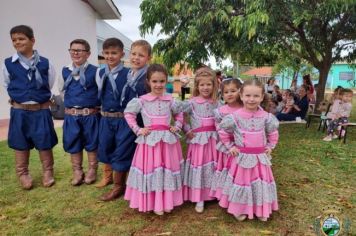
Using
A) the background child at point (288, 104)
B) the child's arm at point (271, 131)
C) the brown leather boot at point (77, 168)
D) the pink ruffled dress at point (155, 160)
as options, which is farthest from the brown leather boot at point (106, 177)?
the background child at point (288, 104)

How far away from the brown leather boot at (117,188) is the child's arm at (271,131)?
160 centimetres

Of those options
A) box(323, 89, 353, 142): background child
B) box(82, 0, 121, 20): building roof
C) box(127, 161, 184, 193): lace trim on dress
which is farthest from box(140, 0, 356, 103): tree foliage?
box(82, 0, 121, 20): building roof

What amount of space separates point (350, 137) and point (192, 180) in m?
5.55

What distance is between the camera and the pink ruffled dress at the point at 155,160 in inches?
130

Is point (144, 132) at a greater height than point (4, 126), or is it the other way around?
point (144, 132)

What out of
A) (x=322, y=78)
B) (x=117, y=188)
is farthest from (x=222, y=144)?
(x=322, y=78)

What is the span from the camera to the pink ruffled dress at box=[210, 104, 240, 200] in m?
3.40

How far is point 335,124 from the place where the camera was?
7465 mm

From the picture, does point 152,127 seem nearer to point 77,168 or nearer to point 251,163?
point 251,163

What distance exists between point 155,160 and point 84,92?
50.4 inches

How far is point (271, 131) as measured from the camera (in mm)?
3244

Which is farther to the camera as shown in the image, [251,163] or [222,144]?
[222,144]

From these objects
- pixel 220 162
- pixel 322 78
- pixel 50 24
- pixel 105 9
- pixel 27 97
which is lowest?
pixel 220 162

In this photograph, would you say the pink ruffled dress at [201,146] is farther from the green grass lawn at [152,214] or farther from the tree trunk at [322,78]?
the tree trunk at [322,78]
